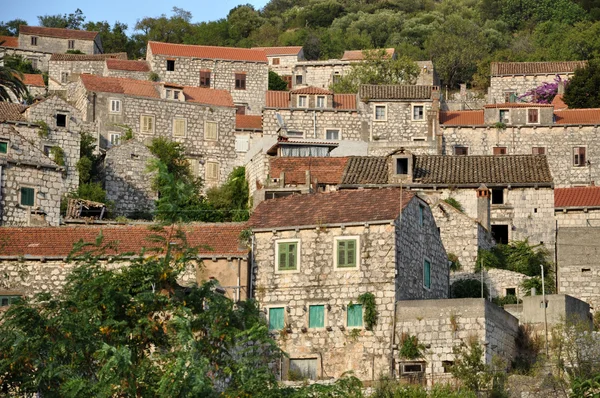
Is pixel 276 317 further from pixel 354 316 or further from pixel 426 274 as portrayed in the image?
pixel 426 274

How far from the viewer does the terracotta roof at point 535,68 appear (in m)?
96.8

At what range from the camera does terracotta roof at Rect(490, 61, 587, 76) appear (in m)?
96.8

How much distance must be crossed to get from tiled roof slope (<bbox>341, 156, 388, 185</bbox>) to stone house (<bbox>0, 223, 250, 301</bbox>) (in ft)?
36.0

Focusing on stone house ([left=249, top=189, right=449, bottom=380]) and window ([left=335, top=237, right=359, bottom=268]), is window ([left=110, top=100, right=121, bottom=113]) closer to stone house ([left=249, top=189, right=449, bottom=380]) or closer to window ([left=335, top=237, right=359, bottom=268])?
stone house ([left=249, top=189, right=449, bottom=380])

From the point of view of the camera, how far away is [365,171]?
65125 millimetres

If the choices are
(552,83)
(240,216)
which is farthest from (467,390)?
(552,83)

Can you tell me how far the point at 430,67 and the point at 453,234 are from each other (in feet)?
151

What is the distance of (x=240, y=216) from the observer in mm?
66938

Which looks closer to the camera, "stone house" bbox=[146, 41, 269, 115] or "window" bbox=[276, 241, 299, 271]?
"window" bbox=[276, 241, 299, 271]

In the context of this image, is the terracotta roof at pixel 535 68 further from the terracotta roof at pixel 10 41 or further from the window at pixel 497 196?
the terracotta roof at pixel 10 41

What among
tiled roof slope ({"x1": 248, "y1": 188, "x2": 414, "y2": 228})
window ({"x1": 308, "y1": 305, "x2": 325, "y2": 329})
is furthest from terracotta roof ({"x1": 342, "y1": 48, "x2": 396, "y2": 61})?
window ({"x1": 308, "y1": 305, "x2": 325, "y2": 329})

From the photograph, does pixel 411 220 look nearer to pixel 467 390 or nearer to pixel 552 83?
pixel 467 390

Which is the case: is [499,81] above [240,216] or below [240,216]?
above

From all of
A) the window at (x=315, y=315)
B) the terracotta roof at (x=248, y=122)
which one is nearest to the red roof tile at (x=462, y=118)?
the terracotta roof at (x=248, y=122)
